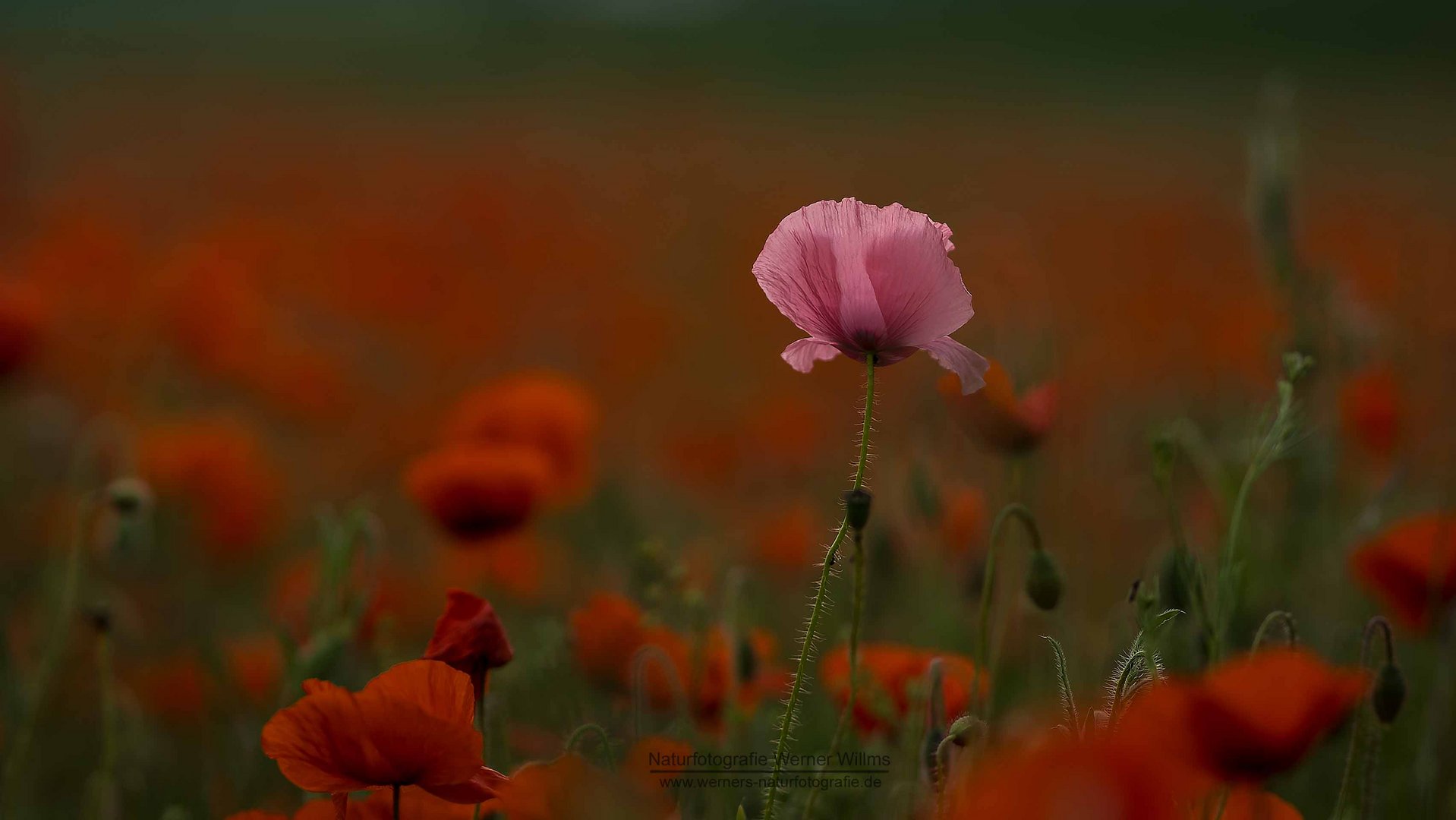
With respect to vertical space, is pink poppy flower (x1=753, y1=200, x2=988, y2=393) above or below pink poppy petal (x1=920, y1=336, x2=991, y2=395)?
above

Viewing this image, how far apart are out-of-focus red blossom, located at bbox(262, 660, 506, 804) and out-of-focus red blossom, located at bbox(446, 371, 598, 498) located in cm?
87

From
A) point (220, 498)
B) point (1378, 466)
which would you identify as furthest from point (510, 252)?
point (1378, 466)

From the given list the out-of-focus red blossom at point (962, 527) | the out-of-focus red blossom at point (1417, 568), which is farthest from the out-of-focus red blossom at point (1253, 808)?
the out-of-focus red blossom at point (962, 527)

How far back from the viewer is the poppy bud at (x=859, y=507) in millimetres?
772

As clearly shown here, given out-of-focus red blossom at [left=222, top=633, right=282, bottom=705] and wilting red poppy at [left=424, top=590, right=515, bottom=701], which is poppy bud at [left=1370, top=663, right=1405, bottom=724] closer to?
wilting red poppy at [left=424, top=590, right=515, bottom=701]

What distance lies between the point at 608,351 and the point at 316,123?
4243mm

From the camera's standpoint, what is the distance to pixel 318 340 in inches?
158

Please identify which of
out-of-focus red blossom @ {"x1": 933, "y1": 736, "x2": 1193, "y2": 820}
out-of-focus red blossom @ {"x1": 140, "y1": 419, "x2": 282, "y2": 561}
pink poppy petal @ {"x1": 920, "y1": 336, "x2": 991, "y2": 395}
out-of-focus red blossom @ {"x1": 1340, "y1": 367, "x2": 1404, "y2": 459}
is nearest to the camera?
out-of-focus red blossom @ {"x1": 933, "y1": 736, "x2": 1193, "y2": 820}

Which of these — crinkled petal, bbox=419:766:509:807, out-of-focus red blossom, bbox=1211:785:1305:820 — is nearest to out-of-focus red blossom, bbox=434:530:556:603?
crinkled petal, bbox=419:766:509:807

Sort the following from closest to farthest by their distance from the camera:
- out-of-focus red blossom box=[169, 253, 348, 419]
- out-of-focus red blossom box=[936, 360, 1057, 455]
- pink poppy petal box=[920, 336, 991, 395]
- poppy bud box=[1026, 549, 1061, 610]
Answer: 1. pink poppy petal box=[920, 336, 991, 395]
2. poppy bud box=[1026, 549, 1061, 610]
3. out-of-focus red blossom box=[936, 360, 1057, 455]
4. out-of-focus red blossom box=[169, 253, 348, 419]

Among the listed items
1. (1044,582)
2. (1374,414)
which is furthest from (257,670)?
(1374,414)

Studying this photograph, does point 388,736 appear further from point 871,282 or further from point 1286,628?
point 1286,628

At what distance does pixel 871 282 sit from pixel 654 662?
0.63 m

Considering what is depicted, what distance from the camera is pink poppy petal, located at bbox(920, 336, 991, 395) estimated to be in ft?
2.75
